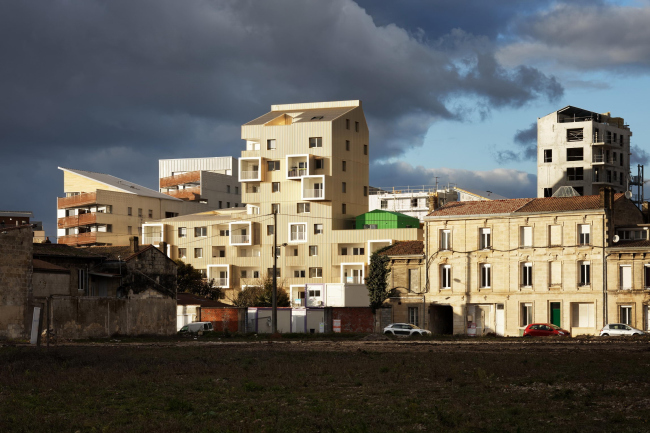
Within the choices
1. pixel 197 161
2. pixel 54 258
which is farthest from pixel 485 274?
pixel 197 161

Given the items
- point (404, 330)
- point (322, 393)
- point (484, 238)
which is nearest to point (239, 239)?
point (484, 238)

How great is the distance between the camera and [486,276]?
76.1 m

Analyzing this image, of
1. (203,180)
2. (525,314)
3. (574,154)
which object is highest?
(574,154)

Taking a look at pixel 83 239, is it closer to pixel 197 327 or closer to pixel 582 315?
pixel 197 327

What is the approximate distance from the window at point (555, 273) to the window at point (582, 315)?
2.27 metres

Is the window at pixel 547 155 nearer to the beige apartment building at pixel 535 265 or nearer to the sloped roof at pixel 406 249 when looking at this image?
the beige apartment building at pixel 535 265

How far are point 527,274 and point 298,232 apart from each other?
44300 millimetres

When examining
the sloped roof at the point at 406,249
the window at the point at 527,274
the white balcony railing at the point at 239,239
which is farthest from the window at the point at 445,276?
the white balcony railing at the point at 239,239

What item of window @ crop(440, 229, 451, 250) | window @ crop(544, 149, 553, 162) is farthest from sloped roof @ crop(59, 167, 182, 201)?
window @ crop(440, 229, 451, 250)

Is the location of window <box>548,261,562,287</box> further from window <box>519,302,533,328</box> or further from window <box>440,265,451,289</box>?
window <box>440,265,451,289</box>

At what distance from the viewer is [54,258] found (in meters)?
62.8

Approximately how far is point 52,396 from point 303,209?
298 ft

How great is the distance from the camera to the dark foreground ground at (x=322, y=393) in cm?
1800

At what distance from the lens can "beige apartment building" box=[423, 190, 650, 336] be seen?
7006 centimetres
